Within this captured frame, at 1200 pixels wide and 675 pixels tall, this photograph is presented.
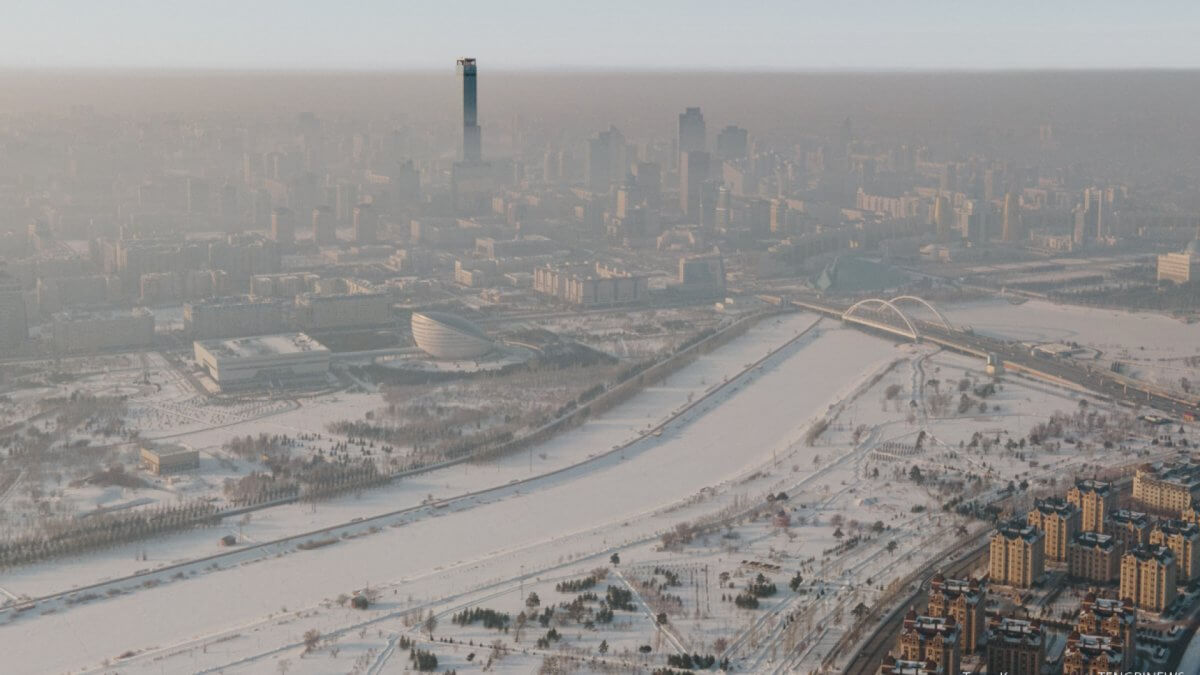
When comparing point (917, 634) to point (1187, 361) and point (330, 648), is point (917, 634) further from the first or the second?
point (1187, 361)

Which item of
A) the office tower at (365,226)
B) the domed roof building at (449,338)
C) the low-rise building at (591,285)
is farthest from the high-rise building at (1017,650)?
the office tower at (365,226)

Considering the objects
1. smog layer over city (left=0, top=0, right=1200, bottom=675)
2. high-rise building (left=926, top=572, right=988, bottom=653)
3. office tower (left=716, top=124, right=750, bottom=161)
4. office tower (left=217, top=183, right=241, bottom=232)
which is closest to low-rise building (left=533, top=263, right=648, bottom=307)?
smog layer over city (left=0, top=0, right=1200, bottom=675)

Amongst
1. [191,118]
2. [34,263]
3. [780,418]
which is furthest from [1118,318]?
[191,118]

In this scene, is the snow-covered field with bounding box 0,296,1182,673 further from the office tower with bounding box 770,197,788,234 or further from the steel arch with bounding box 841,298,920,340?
the office tower with bounding box 770,197,788,234

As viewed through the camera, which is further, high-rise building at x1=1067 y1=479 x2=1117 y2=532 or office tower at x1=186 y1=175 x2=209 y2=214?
office tower at x1=186 y1=175 x2=209 y2=214

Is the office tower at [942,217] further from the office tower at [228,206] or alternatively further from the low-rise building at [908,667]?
the low-rise building at [908,667]

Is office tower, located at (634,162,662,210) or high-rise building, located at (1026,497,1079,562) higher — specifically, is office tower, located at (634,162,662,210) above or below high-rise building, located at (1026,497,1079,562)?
above

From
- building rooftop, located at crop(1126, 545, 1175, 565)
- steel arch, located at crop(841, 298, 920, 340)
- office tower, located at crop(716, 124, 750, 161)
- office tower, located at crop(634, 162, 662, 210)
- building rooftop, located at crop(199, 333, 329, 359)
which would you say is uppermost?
office tower, located at crop(716, 124, 750, 161)
